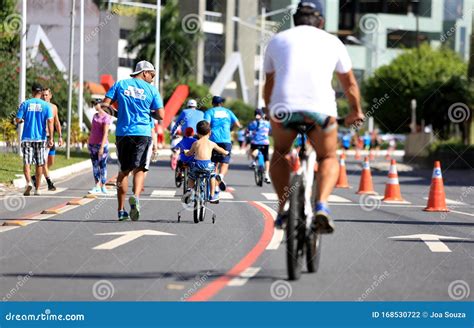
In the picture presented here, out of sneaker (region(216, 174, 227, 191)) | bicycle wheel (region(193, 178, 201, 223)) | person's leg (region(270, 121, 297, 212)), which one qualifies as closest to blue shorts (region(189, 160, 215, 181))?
bicycle wheel (region(193, 178, 201, 223))

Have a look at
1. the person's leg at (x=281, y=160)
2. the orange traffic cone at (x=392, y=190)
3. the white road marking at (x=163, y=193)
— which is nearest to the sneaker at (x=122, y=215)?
the person's leg at (x=281, y=160)

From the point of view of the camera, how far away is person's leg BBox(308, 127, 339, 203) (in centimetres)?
1024

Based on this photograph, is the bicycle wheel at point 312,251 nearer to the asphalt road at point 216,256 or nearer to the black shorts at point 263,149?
the asphalt road at point 216,256

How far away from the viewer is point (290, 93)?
10109mm

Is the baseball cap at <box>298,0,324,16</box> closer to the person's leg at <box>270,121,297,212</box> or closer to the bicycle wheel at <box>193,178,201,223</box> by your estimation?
the person's leg at <box>270,121,297,212</box>

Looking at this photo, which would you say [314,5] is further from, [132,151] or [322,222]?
[132,151]

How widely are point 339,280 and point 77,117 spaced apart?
4262 centimetres

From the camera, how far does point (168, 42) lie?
9981cm

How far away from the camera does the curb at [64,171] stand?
999 inches

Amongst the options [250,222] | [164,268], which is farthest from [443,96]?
[164,268]

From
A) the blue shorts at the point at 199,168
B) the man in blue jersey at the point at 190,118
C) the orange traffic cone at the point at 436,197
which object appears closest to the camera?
the blue shorts at the point at 199,168

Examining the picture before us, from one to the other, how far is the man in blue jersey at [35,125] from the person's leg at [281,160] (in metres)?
11.4
